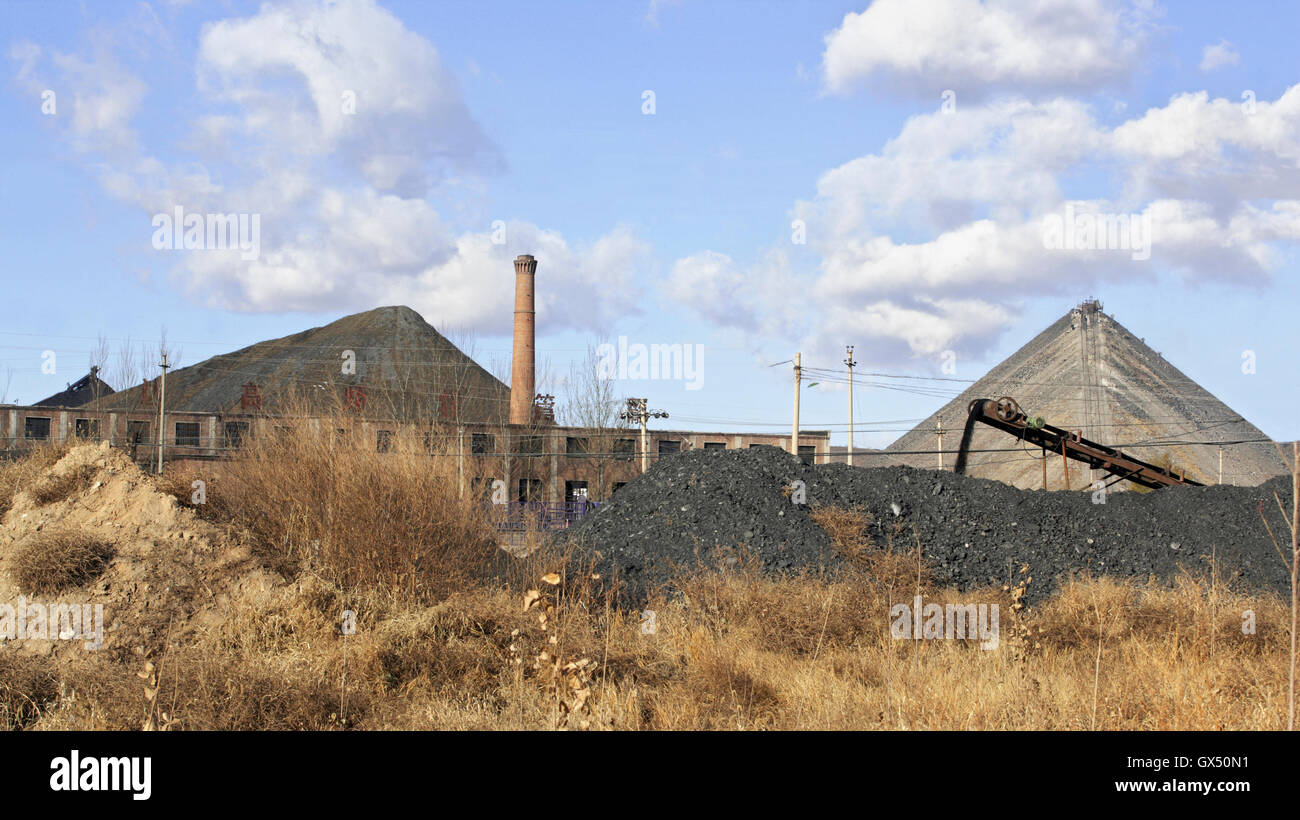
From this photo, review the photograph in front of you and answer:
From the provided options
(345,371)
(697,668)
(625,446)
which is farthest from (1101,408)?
(697,668)

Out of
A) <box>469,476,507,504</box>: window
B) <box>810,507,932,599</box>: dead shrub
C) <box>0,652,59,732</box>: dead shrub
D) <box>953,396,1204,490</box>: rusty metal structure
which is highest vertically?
<box>953,396,1204,490</box>: rusty metal structure

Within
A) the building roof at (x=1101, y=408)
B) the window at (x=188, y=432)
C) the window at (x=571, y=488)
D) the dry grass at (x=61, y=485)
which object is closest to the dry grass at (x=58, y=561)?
the dry grass at (x=61, y=485)

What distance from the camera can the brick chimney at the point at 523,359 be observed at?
135 feet

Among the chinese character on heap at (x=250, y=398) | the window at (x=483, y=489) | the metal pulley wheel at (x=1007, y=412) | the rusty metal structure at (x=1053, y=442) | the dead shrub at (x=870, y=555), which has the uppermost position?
the chinese character on heap at (x=250, y=398)

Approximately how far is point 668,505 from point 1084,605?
564 cm

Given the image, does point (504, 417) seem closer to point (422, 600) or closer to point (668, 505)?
A: point (668, 505)

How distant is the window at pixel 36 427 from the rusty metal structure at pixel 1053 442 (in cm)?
4206

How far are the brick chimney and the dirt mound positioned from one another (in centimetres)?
3123

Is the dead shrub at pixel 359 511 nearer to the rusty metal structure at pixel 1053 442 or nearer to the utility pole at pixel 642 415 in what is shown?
the rusty metal structure at pixel 1053 442

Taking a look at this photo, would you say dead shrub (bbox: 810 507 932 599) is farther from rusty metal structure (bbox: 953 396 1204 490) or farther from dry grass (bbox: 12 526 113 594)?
dry grass (bbox: 12 526 113 594)

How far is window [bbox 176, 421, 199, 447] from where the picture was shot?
43059 mm

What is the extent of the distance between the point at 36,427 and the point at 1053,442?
44.0 m

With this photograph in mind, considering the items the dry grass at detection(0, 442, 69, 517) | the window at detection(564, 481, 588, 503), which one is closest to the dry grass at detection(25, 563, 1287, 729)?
the dry grass at detection(0, 442, 69, 517)
